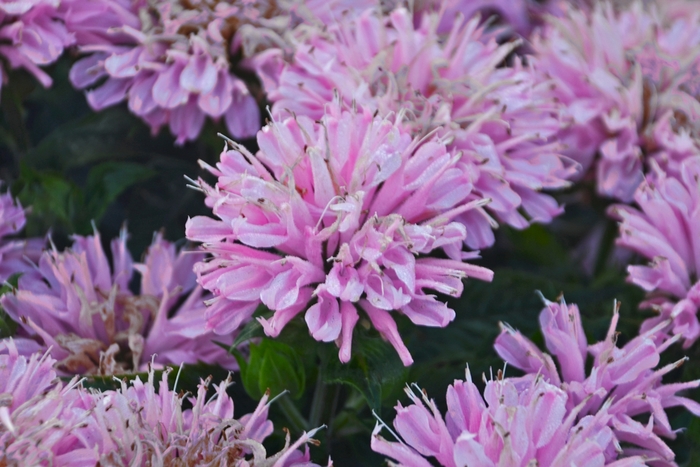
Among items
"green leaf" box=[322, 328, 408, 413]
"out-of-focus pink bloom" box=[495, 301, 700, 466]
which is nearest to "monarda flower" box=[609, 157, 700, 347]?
"out-of-focus pink bloom" box=[495, 301, 700, 466]

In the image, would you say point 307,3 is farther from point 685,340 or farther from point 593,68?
point 685,340

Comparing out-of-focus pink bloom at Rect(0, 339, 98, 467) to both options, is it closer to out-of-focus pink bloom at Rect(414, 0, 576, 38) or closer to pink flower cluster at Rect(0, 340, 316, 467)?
pink flower cluster at Rect(0, 340, 316, 467)

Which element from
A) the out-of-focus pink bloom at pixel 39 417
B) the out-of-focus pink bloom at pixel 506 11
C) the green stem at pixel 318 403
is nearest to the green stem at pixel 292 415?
the green stem at pixel 318 403

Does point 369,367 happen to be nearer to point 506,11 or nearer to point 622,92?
point 622,92

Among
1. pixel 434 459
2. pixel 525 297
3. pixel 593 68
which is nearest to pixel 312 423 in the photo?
pixel 434 459

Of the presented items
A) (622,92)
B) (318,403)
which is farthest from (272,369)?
(622,92)
